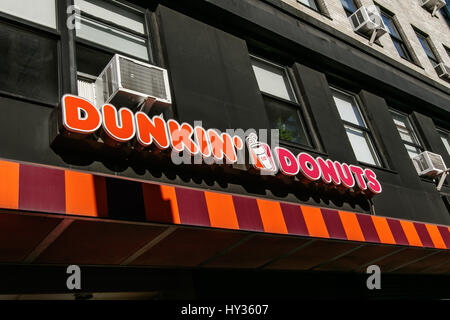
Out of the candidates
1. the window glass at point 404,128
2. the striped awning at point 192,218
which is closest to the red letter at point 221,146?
the striped awning at point 192,218

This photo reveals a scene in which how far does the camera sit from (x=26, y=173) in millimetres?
4141

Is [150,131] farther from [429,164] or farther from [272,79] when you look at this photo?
[429,164]

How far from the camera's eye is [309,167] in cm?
705

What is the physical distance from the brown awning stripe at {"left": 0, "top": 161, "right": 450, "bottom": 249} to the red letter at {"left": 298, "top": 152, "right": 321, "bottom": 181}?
62cm

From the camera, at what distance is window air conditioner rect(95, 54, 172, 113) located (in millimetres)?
5480

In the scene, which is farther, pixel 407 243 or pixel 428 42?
pixel 428 42

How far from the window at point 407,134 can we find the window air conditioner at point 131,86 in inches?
315

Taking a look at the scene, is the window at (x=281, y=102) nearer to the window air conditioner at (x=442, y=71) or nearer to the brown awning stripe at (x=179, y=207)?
the brown awning stripe at (x=179, y=207)

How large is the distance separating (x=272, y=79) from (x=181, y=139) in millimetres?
4245

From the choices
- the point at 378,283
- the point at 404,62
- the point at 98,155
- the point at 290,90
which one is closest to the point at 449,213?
the point at 378,283

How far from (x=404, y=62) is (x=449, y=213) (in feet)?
20.0

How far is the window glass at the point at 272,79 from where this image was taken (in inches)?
352

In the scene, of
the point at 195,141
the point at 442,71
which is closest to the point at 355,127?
the point at 195,141

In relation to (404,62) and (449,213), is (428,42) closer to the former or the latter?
(404,62)
